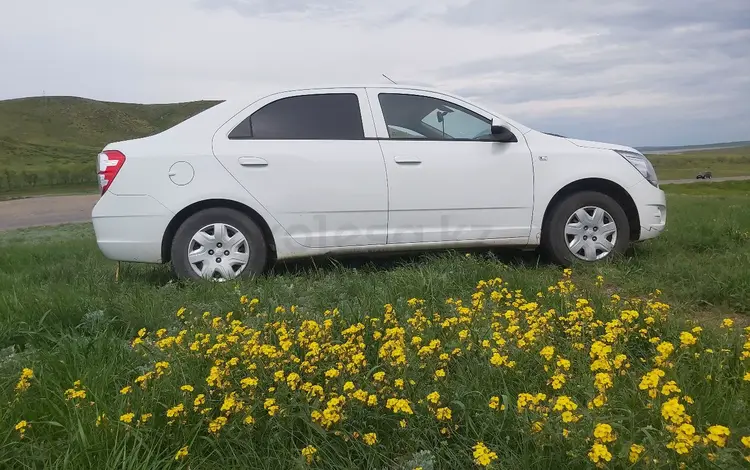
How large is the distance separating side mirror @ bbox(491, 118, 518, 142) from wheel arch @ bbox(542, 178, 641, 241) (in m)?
0.63

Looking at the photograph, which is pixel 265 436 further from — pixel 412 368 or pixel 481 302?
pixel 481 302

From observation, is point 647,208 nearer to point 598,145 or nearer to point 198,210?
point 598,145

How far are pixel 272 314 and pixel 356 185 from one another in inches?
66.4

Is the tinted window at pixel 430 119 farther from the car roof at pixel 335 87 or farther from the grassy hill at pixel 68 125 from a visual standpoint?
the grassy hill at pixel 68 125

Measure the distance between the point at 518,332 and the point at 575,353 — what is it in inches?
9.8

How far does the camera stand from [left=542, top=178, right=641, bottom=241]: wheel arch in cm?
475

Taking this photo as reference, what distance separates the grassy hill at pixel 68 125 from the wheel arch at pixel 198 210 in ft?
312

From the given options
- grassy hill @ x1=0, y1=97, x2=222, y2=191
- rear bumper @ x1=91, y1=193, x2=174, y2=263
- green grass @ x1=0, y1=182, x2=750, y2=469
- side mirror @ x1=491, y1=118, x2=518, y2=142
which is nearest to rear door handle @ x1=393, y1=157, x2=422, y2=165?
side mirror @ x1=491, y1=118, x2=518, y2=142

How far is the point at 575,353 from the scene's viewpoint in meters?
2.35

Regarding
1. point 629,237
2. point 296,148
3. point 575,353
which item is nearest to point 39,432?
point 575,353

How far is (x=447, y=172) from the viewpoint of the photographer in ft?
14.9

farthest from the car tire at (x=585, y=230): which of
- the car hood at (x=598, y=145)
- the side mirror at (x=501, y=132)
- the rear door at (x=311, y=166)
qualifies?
the rear door at (x=311, y=166)

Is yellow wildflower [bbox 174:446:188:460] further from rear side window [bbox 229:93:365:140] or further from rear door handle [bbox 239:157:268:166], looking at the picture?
rear side window [bbox 229:93:365:140]

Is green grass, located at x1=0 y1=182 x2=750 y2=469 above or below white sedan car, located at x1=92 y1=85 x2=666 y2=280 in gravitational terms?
below
